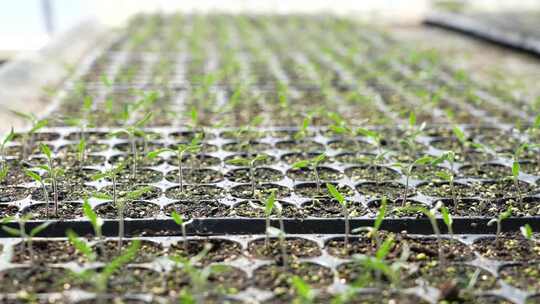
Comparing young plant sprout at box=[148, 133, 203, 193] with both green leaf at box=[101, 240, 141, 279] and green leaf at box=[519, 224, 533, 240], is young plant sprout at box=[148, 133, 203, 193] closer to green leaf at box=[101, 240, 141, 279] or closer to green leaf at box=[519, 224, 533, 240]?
green leaf at box=[101, 240, 141, 279]

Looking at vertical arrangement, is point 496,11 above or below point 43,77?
above

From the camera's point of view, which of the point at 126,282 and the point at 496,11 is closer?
the point at 126,282

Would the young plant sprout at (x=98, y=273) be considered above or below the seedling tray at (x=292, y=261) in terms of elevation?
above

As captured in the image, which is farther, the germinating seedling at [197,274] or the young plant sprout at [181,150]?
the young plant sprout at [181,150]

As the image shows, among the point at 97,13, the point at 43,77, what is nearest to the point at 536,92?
the point at 43,77

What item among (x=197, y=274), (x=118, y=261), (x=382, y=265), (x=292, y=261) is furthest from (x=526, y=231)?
(x=118, y=261)

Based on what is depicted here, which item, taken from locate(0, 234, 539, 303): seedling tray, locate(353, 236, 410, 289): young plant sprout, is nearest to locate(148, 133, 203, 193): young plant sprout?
locate(0, 234, 539, 303): seedling tray

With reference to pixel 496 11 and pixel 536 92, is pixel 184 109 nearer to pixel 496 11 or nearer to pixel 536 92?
pixel 536 92

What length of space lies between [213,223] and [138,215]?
20cm

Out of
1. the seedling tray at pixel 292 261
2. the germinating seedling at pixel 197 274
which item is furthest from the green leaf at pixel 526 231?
the germinating seedling at pixel 197 274

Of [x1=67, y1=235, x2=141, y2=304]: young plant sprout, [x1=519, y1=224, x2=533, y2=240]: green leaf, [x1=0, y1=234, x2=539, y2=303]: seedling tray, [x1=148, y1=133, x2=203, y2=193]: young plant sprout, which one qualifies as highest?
[x1=148, y1=133, x2=203, y2=193]: young plant sprout

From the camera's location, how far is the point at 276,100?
2.87 m

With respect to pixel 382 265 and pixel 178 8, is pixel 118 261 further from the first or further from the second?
pixel 178 8

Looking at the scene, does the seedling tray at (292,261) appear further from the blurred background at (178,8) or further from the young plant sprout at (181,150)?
the blurred background at (178,8)
